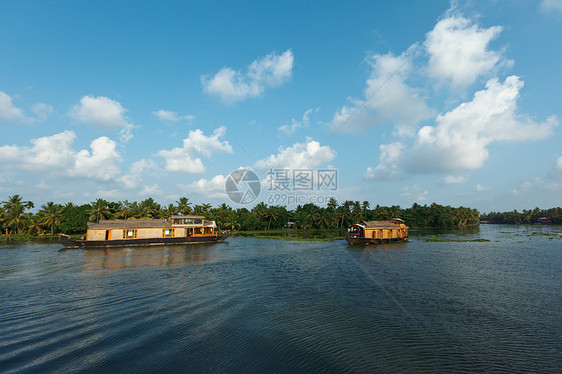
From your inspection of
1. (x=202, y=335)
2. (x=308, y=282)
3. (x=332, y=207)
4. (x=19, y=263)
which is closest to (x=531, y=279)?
(x=308, y=282)

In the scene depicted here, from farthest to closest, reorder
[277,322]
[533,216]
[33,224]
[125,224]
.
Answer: [533,216] → [33,224] → [125,224] → [277,322]

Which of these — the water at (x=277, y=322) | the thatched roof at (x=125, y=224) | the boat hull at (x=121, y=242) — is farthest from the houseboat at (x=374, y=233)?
the thatched roof at (x=125, y=224)

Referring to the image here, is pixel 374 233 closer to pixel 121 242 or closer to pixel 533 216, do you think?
pixel 121 242

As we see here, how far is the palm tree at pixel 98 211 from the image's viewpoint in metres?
73.0

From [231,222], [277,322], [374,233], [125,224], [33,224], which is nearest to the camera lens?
[277,322]

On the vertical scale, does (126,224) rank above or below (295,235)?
above

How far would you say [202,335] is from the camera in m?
11.2

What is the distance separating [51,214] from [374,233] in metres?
87.1

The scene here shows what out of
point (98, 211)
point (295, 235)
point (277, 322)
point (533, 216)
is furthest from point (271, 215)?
point (533, 216)

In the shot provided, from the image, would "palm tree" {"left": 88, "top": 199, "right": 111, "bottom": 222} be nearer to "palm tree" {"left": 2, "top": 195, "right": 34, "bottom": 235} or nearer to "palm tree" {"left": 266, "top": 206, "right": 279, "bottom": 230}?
"palm tree" {"left": 2, "top": 195, "right": 34, "bottom": 235}

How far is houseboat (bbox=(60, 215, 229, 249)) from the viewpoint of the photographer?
45.3 metres

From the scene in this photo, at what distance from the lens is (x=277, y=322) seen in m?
12.9

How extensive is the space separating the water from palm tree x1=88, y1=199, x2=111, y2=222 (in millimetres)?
55619

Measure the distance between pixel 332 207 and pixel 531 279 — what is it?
102550mm
